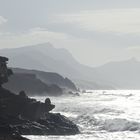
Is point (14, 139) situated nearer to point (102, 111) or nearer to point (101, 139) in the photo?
point (101, 139)

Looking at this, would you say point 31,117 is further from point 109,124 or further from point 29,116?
point 109,124

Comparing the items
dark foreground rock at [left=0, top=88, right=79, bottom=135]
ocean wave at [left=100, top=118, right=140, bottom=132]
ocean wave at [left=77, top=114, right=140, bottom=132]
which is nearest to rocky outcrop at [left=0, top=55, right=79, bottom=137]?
Result: dark foreground rock at [left=0, top=88, right=79, bottom=135]

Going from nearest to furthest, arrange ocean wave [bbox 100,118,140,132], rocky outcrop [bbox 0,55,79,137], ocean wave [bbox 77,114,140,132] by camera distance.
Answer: rocky outcrop [bbox 0,55,79,137]
ocean wave [bbox 100,118,140,132]
ocean wave [bbox 77,114,140,132]

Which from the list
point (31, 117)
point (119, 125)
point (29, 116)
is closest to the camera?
point (31, 117)

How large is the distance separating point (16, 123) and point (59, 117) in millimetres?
12766

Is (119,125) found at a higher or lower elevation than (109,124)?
lower

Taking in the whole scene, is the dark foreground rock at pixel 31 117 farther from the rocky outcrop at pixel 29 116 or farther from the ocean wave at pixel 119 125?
the ocean wave at pixel 119 125

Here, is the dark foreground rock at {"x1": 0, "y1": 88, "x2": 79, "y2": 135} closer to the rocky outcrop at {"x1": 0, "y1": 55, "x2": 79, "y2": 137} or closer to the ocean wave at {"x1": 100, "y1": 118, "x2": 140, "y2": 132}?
the rocky outcrop at {"x1": 0, "y1": 55, "x2": 79, "y2": 137}

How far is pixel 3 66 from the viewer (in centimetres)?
8288

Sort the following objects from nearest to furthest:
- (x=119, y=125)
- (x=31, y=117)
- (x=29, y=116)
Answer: (x=31, y=117)
(x=29, y=116)
(x=119, y=125)

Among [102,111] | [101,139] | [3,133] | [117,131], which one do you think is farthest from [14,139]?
[102,111]

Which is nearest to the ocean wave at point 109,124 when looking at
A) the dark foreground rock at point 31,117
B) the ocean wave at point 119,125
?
the ocean wave at point 119,125

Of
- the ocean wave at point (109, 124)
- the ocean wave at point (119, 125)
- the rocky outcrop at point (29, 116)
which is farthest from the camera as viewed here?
the ocean wave at point (109, 124)

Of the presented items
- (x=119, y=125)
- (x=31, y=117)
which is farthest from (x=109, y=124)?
(x=31, y=117)
